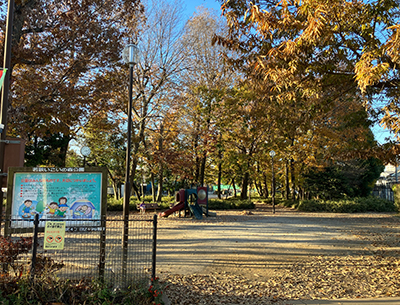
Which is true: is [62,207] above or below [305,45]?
below

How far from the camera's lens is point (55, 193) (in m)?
5.57

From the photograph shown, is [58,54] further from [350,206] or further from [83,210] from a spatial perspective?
[350,206]

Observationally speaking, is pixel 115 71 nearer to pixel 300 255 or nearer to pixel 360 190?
pixel 300 255

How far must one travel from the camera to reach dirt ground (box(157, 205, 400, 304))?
5.76 meters

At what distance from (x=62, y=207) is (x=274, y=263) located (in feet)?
16.4

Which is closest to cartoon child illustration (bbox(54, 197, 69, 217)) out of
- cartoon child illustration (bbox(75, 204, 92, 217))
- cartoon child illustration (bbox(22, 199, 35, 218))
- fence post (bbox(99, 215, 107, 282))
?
cartoon child illustration (bbox(75, 204, 92, 217))

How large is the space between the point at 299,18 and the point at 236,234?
7208mm

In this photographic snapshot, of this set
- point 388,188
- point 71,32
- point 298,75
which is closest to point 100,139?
point 71,32

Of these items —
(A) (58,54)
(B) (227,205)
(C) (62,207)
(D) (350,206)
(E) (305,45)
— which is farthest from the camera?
(B) (227,205)

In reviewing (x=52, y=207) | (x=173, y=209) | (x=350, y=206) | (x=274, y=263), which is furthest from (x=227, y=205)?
(x=52, y=207)

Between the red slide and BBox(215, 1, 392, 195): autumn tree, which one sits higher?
BBox(215, 1, 392, 195): autumn tree

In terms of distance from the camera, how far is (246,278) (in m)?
6.57

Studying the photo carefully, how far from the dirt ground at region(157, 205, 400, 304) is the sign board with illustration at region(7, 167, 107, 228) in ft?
6.83

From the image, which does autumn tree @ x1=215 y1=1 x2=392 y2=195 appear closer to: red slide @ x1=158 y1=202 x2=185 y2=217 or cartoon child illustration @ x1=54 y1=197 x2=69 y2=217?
cartoon child illustration @ x1=54 y1=197 x2=69 y2=217
